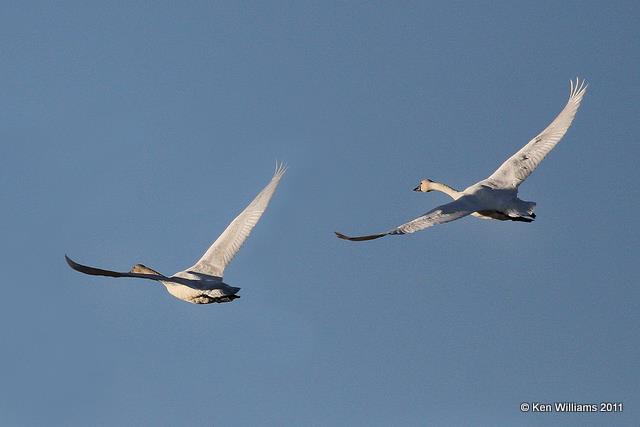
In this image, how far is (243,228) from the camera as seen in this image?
108 feet

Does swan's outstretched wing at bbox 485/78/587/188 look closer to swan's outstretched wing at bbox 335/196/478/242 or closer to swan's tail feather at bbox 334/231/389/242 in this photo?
swan's outstretched wing at bbox 335/196/478/242

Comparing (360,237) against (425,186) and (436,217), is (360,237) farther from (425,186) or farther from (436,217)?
(425,186)

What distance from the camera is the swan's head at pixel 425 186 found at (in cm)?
3681

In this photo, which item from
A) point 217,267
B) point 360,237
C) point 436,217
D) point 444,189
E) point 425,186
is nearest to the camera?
point 360,237

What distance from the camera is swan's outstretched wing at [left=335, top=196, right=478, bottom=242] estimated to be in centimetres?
2722

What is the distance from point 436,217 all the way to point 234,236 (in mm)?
5672

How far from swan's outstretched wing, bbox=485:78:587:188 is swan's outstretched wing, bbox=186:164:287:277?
Result: 5.44m

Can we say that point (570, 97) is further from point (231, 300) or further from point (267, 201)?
point (231, 300)

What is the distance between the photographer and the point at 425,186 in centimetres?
3719

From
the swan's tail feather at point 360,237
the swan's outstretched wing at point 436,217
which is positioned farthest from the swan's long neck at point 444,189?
the swan's tail feather at point 360,237

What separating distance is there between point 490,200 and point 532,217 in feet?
3.40

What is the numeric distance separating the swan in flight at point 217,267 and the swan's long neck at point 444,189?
449 cm

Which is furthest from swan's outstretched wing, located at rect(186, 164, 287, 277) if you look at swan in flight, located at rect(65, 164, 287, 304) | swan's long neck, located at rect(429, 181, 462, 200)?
swan's long neck, located at rect(429, 181, 462, 200)

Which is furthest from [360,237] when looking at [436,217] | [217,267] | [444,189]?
[444,189]
